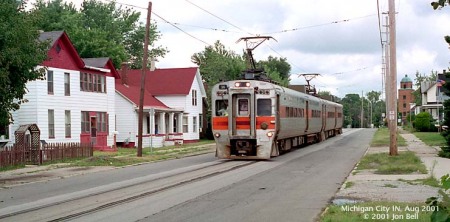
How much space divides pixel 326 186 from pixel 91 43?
42567 millimetres

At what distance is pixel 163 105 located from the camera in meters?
48.6

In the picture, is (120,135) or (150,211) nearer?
(150,211)

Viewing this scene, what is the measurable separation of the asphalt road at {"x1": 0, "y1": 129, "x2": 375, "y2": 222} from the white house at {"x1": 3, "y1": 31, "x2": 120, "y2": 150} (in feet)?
42.4

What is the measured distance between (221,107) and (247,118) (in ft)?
4.61

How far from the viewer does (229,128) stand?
25047 mm

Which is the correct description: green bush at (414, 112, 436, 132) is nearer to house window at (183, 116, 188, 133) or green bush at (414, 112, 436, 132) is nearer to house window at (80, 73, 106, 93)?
house window at (183, 116, 188, 133)

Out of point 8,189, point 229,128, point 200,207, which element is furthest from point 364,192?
point 229,128

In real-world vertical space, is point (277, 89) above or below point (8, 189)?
above

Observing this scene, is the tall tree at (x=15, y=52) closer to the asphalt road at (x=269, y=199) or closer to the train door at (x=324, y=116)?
the asphalt road at (x=269, y=199)

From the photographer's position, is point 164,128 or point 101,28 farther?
point 101,28

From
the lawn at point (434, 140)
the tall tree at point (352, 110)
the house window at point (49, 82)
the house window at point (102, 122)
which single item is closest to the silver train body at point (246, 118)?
the lawn at point (434, 140)

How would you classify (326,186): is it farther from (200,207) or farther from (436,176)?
(200,207)

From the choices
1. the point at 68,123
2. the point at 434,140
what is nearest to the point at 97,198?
the point at 68,123

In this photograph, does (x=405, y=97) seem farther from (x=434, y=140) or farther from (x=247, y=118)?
(x=247, y=118)
